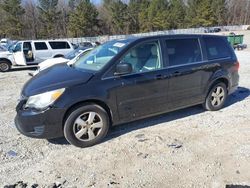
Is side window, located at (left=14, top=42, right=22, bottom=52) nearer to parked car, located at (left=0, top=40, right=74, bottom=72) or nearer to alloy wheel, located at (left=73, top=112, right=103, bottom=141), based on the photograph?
parked car, located at (left=0, top=40, right=74, bottom=72)

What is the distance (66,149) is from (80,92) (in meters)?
0.96

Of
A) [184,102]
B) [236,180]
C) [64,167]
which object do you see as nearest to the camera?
[236,180]

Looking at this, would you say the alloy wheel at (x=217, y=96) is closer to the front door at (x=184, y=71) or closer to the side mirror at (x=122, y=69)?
the front door at (x=184, y=71)

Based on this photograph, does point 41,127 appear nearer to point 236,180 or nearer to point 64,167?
point 64,167

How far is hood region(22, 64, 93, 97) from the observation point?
13.1 ft

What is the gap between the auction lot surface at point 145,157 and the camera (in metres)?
3.43

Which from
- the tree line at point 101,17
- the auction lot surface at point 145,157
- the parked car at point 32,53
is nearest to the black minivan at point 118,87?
the auction lot surface at point 145,157

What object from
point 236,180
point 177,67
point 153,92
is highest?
point 177,67

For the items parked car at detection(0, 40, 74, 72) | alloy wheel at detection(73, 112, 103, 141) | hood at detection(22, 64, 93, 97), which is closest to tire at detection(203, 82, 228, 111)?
→ alloy wheel at detection(73, 112, 103, 141)

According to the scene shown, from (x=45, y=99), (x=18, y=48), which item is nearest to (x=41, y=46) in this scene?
(x=18, y=48)

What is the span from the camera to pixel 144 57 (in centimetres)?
465

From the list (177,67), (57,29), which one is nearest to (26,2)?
(57,29)

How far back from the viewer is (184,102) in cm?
519

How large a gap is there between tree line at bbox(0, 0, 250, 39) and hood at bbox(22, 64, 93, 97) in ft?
190
